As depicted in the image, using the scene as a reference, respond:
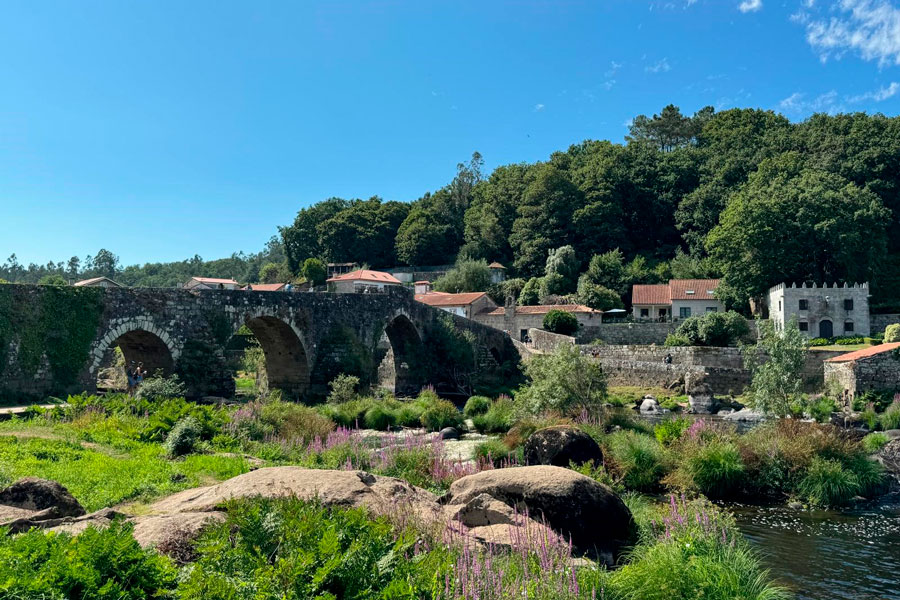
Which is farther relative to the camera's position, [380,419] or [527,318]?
[527,318]

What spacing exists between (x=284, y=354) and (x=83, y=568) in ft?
90.1

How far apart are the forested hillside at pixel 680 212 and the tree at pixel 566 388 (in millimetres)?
34052

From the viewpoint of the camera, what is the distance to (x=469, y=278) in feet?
221

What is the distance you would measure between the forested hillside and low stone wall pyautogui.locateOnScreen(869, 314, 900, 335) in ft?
13.6

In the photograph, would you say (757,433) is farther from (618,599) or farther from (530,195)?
(530,195)

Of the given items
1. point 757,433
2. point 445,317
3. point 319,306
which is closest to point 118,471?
point 757,433

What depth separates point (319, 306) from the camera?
105ft

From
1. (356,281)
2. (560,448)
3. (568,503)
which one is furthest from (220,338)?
(356,281)

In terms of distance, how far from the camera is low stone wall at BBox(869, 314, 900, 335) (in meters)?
47.4

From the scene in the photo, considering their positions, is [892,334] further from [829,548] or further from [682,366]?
[829,548]

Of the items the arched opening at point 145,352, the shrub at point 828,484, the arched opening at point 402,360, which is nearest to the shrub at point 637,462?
the shrub at point 828,484

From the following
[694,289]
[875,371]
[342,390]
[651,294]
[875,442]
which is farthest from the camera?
[651,294]

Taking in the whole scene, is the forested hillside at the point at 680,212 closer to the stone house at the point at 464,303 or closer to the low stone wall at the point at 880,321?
the low stone wall at the point at 880,321

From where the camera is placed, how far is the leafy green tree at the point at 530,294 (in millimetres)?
63156
